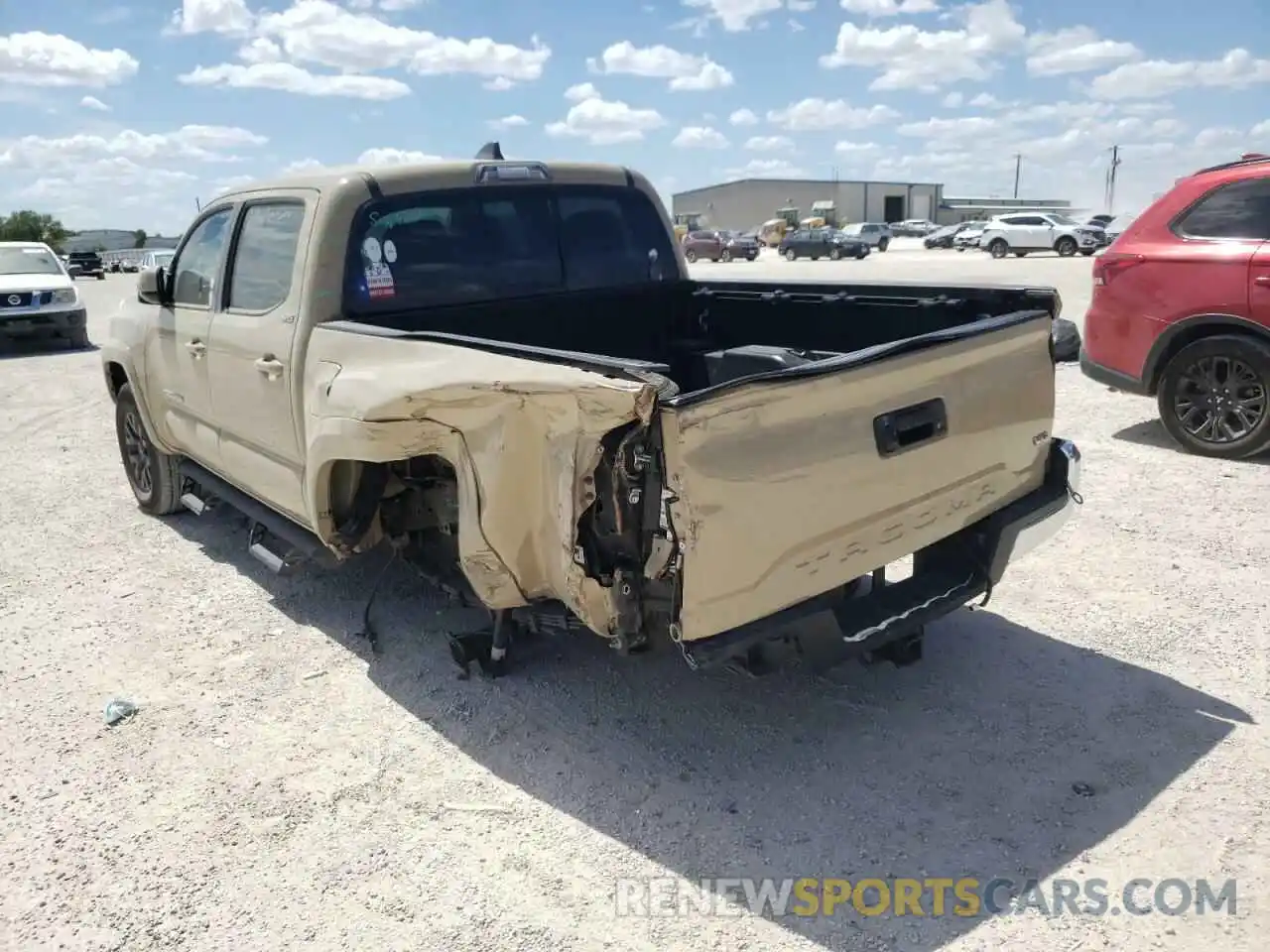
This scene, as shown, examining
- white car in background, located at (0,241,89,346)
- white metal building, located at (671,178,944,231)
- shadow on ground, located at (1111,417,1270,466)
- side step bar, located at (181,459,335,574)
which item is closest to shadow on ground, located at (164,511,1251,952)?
side step bar, located at (181,459,335,574)

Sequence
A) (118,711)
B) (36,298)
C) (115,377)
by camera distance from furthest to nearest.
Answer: (36,298) < (115,377) < (118,711)

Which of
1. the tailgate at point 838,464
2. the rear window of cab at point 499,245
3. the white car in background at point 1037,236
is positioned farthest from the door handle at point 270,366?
the white car in background at point 1037,236

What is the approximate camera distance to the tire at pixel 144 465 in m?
6.18

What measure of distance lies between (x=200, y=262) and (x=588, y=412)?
3440 millimetres

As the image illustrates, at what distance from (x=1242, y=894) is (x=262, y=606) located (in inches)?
161

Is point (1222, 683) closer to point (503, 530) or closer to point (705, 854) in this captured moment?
point (705, 854)

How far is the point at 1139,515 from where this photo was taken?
5707mm

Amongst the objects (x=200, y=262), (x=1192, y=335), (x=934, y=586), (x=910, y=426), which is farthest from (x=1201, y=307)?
(x=200, y=262)

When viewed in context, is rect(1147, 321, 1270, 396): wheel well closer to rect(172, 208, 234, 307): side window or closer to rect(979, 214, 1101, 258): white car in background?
rect(172, 208, 234, 307): side window

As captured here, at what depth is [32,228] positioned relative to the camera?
69.2 m

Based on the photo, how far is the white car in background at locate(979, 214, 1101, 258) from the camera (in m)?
38.9

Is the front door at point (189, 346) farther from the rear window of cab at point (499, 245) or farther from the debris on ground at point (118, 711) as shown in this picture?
the debris on ground at point (118, 711)

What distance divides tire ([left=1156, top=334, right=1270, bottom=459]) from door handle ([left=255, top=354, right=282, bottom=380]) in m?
5.98

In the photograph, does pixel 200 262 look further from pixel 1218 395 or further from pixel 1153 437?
pixel 1153 437
